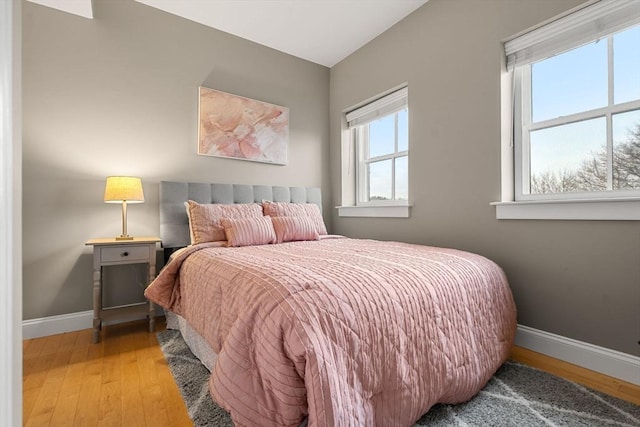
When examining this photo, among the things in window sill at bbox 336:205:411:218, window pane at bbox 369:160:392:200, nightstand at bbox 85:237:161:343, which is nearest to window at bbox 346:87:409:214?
window pane at bbox 369:160:392:200

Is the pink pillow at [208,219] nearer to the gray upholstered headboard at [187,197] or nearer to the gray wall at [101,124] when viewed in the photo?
the gray upholstered headboard at [187,197]

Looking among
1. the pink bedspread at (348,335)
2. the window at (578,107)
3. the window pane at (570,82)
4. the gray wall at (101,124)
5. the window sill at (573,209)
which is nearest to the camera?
the pink bedspread at (348,335)

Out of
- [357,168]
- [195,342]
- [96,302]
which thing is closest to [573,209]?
[357,168]

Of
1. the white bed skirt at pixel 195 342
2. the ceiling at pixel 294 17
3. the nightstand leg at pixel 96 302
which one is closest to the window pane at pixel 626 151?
the ceiling at pixel 294 17

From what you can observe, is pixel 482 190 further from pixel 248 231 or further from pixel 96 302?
pixel 96 302

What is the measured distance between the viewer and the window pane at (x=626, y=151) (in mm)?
1604

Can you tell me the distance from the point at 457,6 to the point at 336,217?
7.48 ft

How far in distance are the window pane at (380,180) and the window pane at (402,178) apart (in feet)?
0.37

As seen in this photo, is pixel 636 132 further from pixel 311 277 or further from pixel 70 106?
pixel 70 106

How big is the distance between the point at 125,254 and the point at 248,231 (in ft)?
2.90

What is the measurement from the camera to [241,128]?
2.99 metres

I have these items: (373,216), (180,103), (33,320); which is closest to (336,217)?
(373,216)

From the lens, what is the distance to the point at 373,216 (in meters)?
3.07

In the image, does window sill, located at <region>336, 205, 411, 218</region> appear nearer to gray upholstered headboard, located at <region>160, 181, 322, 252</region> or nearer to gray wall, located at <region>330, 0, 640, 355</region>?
gray wall, located at <region>330, 0, 640, 355</region>
